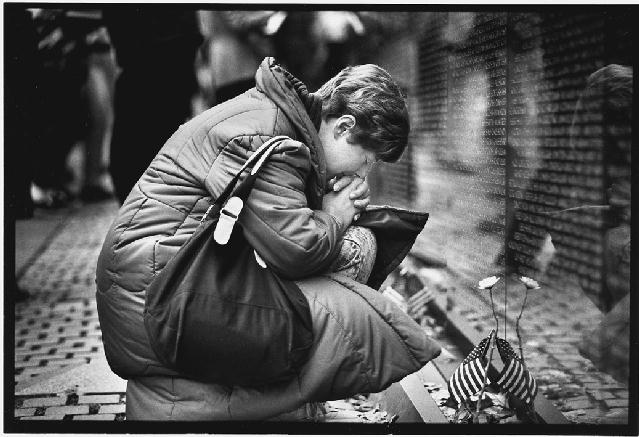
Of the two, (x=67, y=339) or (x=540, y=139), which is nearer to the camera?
(x=540, y=139)

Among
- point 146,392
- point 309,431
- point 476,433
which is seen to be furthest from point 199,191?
point 476,433

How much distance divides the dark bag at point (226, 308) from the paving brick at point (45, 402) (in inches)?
37.1

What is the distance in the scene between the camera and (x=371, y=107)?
3.36 metres

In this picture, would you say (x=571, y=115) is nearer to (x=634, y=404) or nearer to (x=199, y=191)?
(x=634, y=404)

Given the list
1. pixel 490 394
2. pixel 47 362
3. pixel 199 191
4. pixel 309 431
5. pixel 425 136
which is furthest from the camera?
pixel 425 136

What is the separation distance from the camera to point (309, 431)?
353 centimetres

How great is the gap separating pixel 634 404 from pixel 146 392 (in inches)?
74.4

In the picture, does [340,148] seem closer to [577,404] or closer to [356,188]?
[356,188]

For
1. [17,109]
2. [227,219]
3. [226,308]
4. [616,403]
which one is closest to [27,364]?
[17,109]

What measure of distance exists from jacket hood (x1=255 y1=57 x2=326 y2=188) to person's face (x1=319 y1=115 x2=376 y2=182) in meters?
0.18

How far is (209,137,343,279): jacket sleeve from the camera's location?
3025 millimetres

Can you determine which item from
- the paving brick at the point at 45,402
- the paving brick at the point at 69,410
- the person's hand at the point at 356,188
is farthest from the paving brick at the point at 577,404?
the paving brick at the point at 45,402

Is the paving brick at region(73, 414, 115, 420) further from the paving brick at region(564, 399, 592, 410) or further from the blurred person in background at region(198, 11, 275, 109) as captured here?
the paving brick at region(564, 399, 592, 410)

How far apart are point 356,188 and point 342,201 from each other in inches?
3.3
